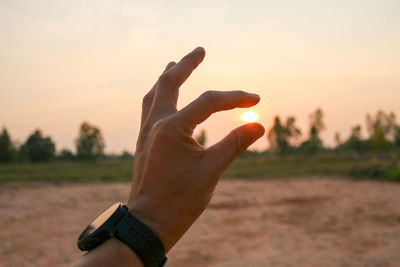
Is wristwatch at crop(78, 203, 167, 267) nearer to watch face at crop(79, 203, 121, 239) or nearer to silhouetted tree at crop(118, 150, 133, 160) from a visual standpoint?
watch face at crop(79, 203, 121, 239)

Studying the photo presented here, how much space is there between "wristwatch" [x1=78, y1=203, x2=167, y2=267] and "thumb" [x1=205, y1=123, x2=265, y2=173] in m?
0.25

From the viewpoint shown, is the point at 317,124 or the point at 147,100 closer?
the point at 147,100

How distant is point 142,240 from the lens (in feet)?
3.17

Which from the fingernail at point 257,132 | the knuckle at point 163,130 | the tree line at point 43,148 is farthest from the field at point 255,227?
the knuckle at point 163,130

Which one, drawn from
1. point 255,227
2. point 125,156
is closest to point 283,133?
point 125,156

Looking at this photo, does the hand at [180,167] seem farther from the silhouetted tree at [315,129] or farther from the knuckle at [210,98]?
the silhouetted tree at [315,129]

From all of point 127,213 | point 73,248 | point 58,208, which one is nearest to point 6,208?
point 58,208

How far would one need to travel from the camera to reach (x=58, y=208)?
38.7ft

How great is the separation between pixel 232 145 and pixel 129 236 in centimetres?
38

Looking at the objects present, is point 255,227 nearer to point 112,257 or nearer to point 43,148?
point 43,148

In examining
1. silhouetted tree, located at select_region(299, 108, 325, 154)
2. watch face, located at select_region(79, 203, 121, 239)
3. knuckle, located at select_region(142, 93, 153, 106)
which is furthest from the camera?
silhouetted tree, located at select_region(299, 108, 325, 154)

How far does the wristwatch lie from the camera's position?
96cm

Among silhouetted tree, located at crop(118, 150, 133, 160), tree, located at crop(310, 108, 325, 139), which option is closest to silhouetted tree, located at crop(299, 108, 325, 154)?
tree, located at crop(310, 108, 325, 139)

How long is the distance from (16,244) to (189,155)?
738 centimetres
